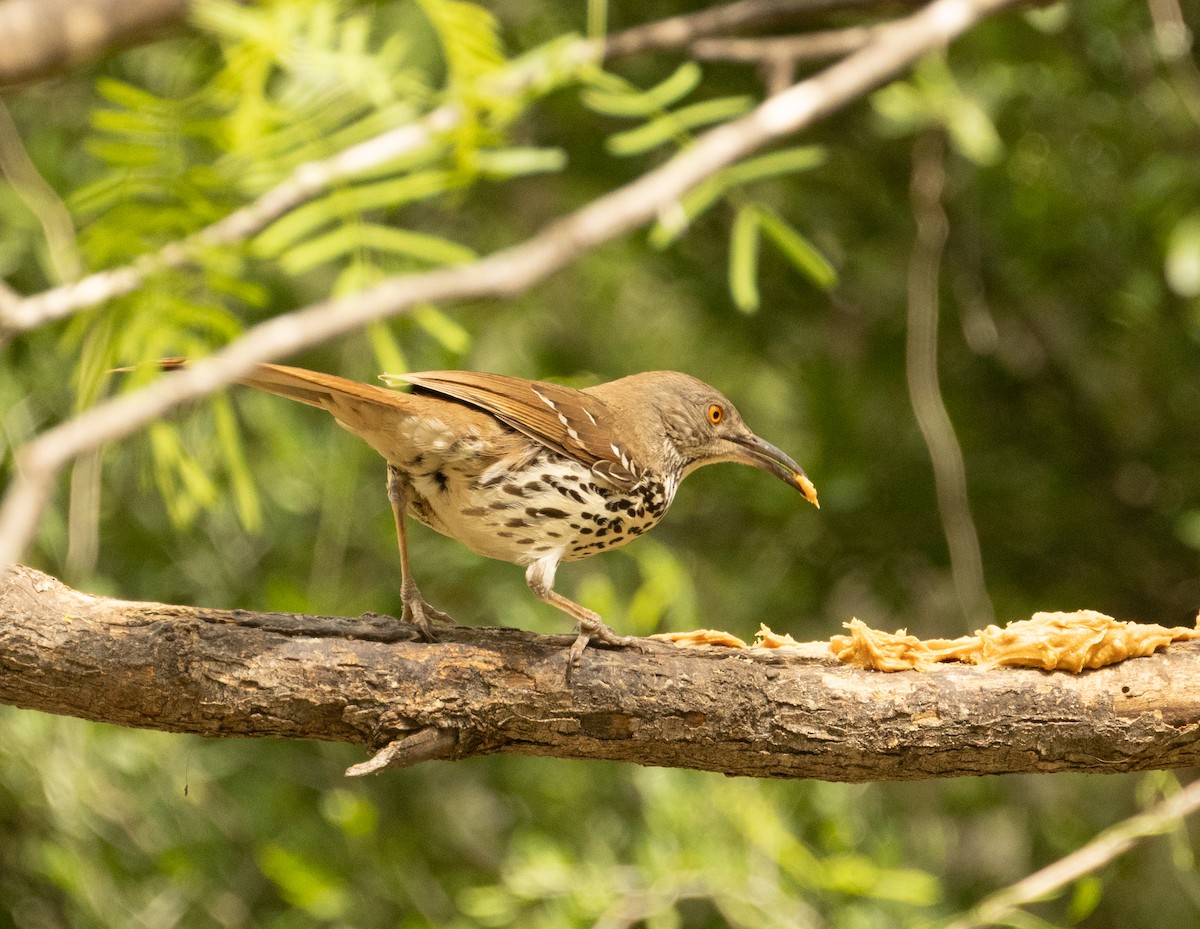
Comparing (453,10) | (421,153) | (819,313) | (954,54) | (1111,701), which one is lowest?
(1111,701)

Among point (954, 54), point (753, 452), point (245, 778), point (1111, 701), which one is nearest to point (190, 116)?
point (753, 452)

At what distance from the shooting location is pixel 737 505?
236 inches

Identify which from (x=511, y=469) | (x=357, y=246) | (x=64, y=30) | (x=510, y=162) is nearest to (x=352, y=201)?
(x=357, y=246)

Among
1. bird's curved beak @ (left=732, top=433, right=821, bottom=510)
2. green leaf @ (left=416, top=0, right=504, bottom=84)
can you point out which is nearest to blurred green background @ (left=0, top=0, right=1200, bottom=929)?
bird's curved beak @ (left=732, top=433, right=821, bottom=510)

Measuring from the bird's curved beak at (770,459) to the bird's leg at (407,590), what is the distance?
3.99 feet

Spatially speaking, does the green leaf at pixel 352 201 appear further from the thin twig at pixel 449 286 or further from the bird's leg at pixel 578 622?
the bird's leg at pixel 578 622

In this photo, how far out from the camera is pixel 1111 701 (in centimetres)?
311

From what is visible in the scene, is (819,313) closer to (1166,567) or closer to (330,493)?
(1166,567)

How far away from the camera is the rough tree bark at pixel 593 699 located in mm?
2910

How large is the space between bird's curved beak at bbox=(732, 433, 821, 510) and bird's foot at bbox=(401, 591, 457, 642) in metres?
1.35

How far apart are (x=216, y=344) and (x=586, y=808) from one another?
117 inches

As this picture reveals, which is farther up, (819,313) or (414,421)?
(819,313)

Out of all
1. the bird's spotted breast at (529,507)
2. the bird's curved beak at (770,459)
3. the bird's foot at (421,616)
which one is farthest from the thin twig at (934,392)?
the bird's foot at (421,616)

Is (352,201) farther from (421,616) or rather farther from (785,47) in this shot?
(785,47)
